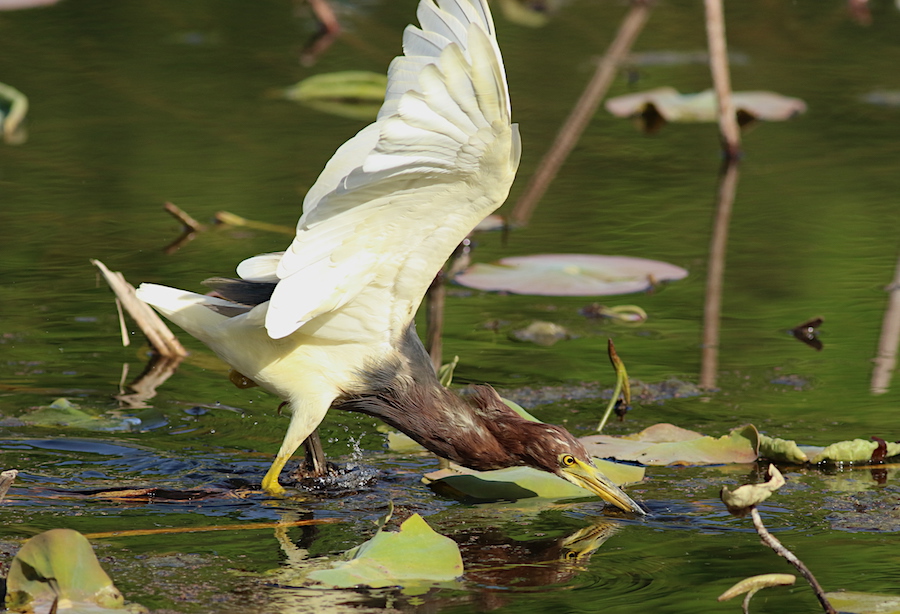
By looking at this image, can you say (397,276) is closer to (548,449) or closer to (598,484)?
(548,449)

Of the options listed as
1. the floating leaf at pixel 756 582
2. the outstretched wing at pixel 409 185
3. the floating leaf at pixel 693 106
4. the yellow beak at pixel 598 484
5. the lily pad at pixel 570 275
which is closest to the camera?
the floating leaf at pixel 756 582

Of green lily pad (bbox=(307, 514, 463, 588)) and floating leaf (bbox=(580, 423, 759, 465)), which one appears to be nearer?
green lily pad (bbox=(307, 514, 463, 588))

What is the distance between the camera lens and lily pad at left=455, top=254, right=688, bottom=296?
6883 mm

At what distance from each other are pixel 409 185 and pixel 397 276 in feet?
1.96

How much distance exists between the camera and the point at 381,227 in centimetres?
424

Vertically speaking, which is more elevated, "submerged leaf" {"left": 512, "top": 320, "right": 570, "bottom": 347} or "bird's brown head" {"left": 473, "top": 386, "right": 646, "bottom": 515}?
"bird's brown head" {"left": 473, "top": 386, "right": 646, "bottom": 515}

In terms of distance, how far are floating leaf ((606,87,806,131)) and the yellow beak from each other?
20.3 feet

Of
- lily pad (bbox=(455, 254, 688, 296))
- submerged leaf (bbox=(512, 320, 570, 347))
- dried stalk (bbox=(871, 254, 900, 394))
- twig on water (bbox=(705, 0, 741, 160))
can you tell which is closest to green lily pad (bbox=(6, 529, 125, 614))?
submerged leaf (bbox=(512, 320, 570, 347))

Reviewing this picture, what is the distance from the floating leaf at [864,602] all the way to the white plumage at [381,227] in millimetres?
1505

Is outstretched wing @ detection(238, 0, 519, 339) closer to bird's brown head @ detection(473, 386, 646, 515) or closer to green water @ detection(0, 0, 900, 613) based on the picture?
bird's brown head @ detection(473, 386, 646, 515)

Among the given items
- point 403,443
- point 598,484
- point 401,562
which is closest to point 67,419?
point 403,443

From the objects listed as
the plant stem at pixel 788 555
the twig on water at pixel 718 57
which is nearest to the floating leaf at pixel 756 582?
the plant stem at pixel 788 555

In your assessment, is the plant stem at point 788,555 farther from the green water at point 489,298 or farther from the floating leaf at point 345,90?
the floating leaf at point 345,90

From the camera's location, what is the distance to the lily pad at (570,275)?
6.88 m
